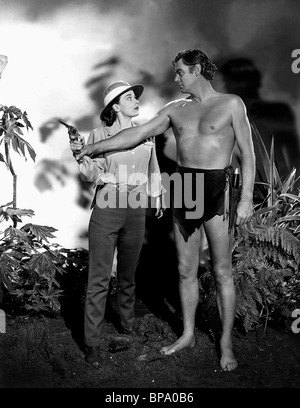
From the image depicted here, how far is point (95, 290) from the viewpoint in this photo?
472cm

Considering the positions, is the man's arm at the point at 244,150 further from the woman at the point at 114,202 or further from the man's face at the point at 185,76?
the woman at the point at 114,202

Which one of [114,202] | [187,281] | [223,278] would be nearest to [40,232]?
[114,202]

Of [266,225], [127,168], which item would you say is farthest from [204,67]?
[266,225]

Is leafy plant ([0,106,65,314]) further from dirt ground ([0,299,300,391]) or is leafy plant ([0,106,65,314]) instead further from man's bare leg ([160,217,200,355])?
man's bare leg ([160,217,200,355])

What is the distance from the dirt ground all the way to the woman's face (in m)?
1.80

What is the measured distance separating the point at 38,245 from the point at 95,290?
37.9 inches

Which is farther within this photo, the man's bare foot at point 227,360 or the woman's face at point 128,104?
the woman's face at point 128,104

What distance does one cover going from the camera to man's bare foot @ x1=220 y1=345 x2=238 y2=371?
4699mm

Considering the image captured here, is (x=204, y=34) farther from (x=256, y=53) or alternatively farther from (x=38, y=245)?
(x=38, y=245)

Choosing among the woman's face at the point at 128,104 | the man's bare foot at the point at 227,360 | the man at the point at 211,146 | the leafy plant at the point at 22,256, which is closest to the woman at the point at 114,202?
the woman's face at the point at 128,104

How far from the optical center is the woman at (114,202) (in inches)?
186

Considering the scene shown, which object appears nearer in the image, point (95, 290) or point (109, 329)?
point (95, 290)

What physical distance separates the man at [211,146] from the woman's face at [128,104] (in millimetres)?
195

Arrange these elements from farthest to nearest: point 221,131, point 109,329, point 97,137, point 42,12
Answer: point 42,12, point 109,329, point 97,137, point 221,131
